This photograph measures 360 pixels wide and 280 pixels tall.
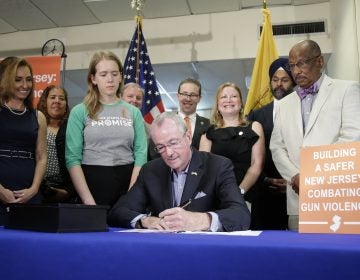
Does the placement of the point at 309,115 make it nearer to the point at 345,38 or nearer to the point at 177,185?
the point at 177,185

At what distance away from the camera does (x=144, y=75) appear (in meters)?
4.50

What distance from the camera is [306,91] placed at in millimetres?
2316

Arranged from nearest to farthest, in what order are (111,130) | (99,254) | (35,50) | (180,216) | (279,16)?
1. (99,254)
2. (180,216)
3. (111,130)
4. (279,16)
5. (35,50)

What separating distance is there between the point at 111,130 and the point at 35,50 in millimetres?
4643

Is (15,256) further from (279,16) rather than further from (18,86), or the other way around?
(279,16)

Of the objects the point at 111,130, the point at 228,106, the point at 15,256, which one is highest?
the point at 228,106

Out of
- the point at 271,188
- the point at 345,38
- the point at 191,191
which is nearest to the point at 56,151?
the point at 191,191

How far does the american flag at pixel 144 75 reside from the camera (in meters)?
4.27

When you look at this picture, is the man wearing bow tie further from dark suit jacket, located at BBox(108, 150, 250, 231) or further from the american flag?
the american flag

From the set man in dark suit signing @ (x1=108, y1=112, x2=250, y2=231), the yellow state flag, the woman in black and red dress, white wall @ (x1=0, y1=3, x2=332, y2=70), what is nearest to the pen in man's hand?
man in dark suit signing @ (x1=108, y1=112, x2=250, y2=231)

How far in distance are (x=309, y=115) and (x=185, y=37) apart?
3815 millimetres

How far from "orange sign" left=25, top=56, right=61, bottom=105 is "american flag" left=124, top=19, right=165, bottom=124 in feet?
2.44

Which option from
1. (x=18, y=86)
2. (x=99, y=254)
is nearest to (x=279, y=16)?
(x=18, y=86)

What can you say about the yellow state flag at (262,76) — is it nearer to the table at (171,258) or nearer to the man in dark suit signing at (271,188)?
the man in dark suit signing at (271,188)
